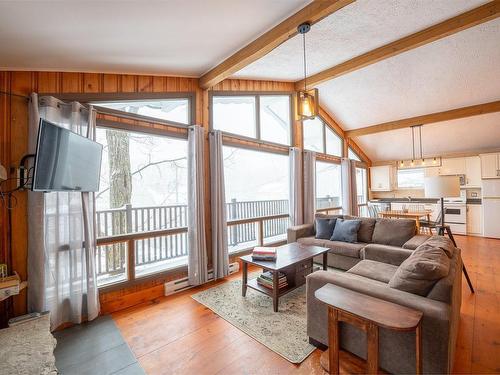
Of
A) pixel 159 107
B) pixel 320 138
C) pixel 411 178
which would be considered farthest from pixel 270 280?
pixel 411 178

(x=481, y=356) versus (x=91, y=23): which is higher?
(x=91, y=23)

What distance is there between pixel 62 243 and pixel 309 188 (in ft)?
13.2

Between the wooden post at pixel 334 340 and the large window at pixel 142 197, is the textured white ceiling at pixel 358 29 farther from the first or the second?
the wooden post at pixel 334 340

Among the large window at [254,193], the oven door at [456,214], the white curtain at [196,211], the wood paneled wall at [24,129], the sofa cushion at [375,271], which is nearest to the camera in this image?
the wood paneled wall at [24,129]

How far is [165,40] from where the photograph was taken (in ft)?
7.09

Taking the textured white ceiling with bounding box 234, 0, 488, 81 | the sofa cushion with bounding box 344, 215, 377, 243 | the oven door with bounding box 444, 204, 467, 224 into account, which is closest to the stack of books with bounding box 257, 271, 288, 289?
Result: the sofa cushion with bounding box 344, 215, 377, 243

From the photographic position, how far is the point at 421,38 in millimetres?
2982

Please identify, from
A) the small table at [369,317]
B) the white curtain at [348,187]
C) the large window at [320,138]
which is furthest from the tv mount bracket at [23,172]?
the white curtain at [348,187]

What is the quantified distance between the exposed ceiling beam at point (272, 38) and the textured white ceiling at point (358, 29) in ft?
2.30

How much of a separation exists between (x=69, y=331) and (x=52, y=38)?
2.53 meters

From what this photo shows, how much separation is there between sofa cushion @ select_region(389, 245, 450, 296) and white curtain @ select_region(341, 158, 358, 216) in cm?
449

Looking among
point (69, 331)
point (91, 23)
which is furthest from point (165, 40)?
point (69, 331)

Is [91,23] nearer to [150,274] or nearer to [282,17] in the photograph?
[282,17]

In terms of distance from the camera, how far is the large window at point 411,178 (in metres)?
7.08
